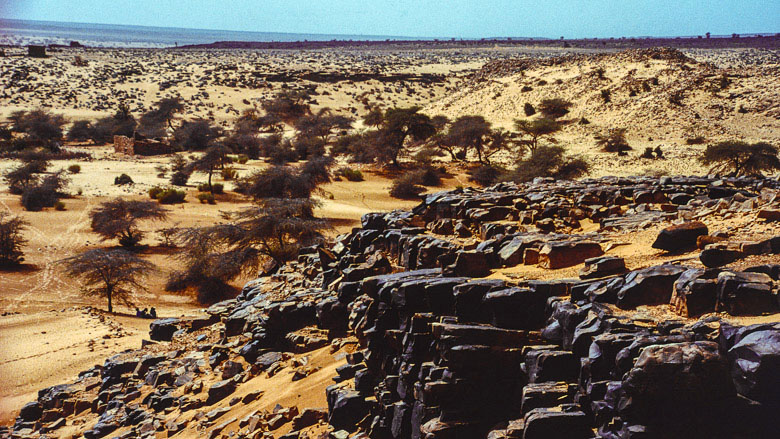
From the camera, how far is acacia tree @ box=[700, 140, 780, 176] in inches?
1126

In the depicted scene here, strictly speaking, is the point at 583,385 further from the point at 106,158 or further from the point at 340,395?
the point at 106,158

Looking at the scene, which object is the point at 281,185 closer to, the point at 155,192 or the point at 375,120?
the point at 155,192

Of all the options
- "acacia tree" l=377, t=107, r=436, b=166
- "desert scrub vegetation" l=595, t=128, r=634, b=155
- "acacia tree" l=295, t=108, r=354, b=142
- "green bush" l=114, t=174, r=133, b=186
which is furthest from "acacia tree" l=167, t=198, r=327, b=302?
"acacia tree" l=295, t=108, r=354, b=142

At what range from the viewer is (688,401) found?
4.75 meters

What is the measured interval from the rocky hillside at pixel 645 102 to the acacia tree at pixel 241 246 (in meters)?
18.7

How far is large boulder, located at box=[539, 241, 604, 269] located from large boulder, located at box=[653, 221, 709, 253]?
2.83ft

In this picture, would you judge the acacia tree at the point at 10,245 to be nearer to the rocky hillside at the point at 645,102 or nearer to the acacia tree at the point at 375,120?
the rocky hillside at the point at 645,102

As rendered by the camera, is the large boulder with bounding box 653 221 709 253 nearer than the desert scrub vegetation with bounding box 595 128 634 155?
Yes

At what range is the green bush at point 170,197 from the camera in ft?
109

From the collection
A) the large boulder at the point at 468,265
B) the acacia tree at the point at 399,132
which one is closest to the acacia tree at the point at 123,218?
the acacia tree at the point at 399,132

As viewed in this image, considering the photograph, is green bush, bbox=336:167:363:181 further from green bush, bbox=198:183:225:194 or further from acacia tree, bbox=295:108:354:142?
acacia tree, bbox=295:108:354:142

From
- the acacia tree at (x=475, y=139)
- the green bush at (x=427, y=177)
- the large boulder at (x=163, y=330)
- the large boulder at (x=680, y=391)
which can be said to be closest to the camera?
the large boulder at (x=680, y=391)

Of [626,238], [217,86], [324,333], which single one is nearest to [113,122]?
[217,86]

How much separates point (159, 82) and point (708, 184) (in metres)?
81.2
